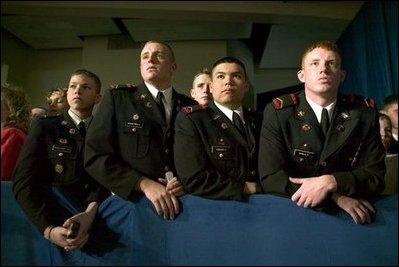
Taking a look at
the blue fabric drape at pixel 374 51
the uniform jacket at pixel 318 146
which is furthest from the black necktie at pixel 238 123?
the blue fabric drape at pixel 374 51

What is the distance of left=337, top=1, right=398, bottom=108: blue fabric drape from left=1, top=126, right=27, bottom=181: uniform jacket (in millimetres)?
3953

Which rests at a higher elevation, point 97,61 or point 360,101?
point 97,61

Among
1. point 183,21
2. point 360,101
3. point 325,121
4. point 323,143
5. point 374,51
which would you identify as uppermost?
point 183,21

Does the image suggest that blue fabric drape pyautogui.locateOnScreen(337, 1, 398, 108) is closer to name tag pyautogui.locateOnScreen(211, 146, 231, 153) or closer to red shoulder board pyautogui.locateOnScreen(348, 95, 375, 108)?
red shoulder board pyautogui.locateOnScreen(348, 95, 375, 108)

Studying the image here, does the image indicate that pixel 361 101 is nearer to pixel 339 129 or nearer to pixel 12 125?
pixel 339 129

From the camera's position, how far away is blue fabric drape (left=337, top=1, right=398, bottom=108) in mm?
4320

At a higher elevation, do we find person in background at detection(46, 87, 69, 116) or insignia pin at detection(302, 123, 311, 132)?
person in background at detection(46, 87, 69, 116)

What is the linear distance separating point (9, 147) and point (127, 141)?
0.60m

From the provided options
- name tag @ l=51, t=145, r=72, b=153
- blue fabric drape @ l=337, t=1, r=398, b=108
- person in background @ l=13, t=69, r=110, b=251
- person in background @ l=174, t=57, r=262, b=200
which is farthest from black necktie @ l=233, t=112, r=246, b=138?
blue fabric drape @ l=337, t=1, r=398, b=108

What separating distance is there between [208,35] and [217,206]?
16.3ft

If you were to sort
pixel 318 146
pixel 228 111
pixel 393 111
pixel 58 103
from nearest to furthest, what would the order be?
pixel 318 146, pixel 228 111, pixel 58 103, pixel 393 111

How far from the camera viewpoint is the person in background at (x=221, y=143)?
1543 mm

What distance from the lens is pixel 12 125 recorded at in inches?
77.3

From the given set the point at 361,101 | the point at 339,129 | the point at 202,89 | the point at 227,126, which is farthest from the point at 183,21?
the point at 339,129
